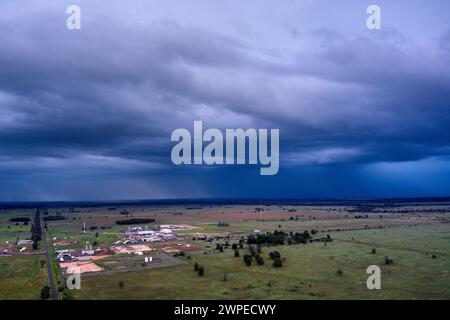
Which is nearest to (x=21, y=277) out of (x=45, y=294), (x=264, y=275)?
(x=45, y=294)

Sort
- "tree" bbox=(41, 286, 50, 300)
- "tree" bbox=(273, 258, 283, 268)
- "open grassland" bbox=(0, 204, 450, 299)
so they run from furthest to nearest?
"tree" bbox=(273, 258, 283, 268) → "open grassland" bbox=(0, 204, 450, 299) → "tree" bbox=(41, 286, 50, 300)

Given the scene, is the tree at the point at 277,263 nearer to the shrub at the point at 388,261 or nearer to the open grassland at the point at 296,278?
the open grassland at the point at 296,278

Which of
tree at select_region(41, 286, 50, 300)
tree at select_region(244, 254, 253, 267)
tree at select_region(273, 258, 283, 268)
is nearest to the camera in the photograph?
tree at select_region(41, 286, 50, 300)

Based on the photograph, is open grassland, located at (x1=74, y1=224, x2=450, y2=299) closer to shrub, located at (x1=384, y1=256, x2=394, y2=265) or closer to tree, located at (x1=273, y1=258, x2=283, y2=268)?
tree, located at (x1=273, y1=258, x2=283, y2=268)

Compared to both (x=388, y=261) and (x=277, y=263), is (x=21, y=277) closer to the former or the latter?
(x=277, y=263)

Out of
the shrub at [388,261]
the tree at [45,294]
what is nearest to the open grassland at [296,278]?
the shrub at [388,261]

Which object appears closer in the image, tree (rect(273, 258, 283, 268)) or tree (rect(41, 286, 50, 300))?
tree (rect(41, 286, 50, 300))

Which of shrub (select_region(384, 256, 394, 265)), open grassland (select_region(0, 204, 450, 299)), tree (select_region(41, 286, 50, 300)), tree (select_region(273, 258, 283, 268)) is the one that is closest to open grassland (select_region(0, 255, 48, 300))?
open grassland (select_region(0, 204, 450, 299))

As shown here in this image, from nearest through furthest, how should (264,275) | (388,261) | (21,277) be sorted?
(264,275) < (21,277) < (388,261)
